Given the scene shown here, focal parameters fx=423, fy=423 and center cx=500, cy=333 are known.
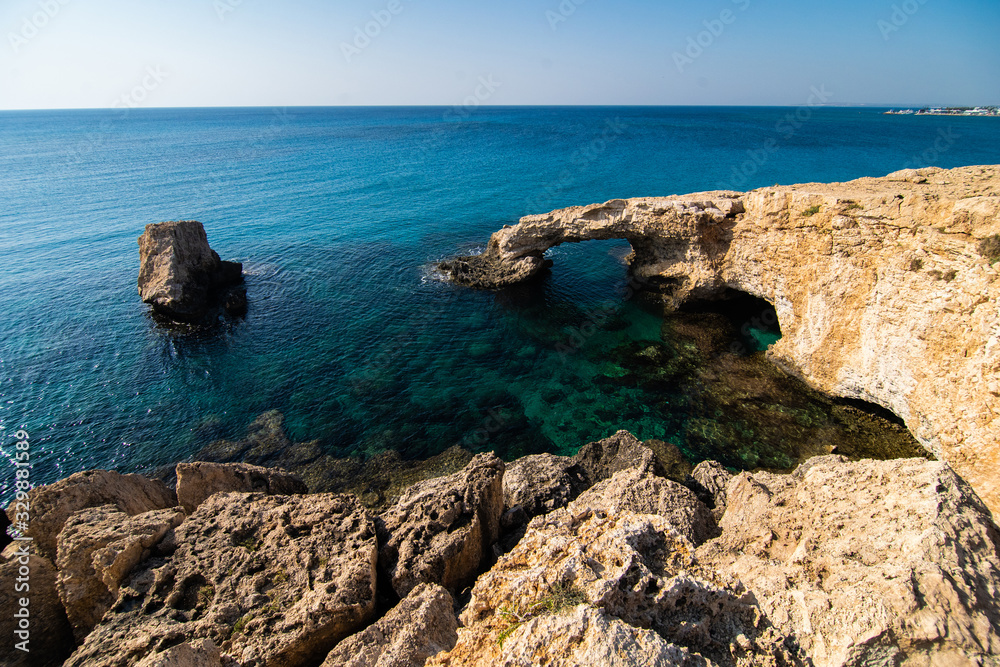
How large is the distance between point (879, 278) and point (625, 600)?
16.2m

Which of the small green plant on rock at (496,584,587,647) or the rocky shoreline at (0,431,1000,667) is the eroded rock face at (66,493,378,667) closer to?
the rocky shoreline at (0,431,1000,667)

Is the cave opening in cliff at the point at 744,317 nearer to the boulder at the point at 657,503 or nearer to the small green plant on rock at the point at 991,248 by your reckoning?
the small green plant on rock at the point at 991,248

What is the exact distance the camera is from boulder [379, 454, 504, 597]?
24.1 ft

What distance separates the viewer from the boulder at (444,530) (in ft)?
24.1

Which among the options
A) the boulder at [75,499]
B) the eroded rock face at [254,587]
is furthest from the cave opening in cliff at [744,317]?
the boulder at [75,499]

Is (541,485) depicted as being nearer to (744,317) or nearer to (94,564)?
(94,564)

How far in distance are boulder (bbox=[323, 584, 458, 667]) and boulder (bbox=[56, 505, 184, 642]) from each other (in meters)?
4.44

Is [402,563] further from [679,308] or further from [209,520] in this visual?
[679,308]

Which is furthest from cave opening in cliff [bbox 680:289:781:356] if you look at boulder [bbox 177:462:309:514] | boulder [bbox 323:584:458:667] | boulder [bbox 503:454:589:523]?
boulder [bbox 177:462:309:514]

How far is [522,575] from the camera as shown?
5.64 meters

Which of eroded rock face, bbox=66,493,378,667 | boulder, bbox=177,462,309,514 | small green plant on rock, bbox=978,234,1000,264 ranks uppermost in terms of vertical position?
small green plant on rock, bbox=978,234,1000,264

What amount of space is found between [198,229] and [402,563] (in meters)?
28.3

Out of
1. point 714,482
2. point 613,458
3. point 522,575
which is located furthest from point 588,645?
point 613,458

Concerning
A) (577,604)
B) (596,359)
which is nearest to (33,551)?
(577,604)
